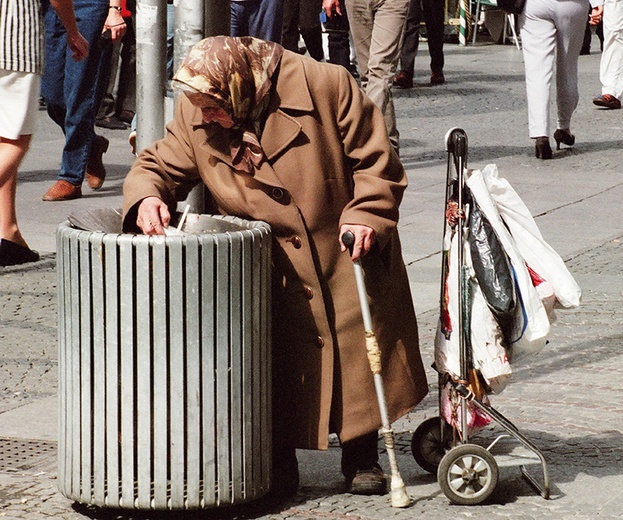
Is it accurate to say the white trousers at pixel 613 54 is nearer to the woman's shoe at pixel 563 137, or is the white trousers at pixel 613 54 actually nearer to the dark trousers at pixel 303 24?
the woman's shoe at pixel 563 137

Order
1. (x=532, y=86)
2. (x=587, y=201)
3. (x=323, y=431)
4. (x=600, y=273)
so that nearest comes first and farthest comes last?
(x=323, y=431), (x=600, y=273), (x=587, y=201), (x=532, y=86)

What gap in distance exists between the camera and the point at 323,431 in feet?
14.0

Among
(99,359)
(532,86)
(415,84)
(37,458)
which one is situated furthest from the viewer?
(415,84)

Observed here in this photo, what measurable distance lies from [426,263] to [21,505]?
3.72m

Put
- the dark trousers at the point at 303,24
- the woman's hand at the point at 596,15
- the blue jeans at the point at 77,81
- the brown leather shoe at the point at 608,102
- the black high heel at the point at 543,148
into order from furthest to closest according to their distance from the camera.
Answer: the brown leather shoe at the point at 608,102
the woman's hand at the point at 596,15
the dark trousers at the point at 303,24
the black high heel at the point at 543,148
the blue jeans at the point at 77,81

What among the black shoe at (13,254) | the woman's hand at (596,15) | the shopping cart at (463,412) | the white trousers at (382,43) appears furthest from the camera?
the woman's hand at (596,15)

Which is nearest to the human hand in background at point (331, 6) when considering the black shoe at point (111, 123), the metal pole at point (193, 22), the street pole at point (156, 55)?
the black shoe at point (111, 123)

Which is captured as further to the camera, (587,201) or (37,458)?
(587,201)

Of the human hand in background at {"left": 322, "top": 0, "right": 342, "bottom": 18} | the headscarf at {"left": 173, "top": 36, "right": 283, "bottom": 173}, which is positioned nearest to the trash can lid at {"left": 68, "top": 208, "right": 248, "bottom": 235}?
the headscarf at {"left": 173, "top": 36, "right": 283, "bottom": 173}

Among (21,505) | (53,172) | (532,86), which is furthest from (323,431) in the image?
(532,86)

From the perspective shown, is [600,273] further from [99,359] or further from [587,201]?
[99,359]

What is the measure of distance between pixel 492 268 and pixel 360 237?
1.46ft

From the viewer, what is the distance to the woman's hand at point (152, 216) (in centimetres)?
416

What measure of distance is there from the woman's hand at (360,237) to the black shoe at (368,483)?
2.40 feet
